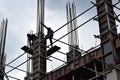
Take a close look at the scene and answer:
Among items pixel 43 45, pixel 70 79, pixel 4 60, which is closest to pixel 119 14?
pixel 70 79

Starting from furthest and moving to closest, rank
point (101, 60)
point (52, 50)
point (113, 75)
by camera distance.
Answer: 1. point (52, 50)
2. point (101, 60)
3. point (113, 75)

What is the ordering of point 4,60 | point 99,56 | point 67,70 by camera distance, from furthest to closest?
1. point 4,60
2. point 67,70
3. point 99,56

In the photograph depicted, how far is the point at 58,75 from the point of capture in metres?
23.2

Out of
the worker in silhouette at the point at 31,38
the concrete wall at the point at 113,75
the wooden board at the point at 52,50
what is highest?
the worker in silhouette at the point at 31,38

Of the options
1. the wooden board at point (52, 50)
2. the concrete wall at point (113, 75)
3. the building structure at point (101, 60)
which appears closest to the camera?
the concrete wall at point (113, 75)

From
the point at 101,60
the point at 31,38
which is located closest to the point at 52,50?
the point at 31,38

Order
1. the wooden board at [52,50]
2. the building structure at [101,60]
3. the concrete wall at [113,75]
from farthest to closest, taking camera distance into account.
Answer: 1. the wooden board at [52,50]
2. the building structure at [101,60]
3. the concrete wall at [113,75]

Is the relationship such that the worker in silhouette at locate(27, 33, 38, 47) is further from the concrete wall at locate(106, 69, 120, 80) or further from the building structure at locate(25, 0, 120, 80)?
the concrete wall at locate(106, 69, 120, 80)

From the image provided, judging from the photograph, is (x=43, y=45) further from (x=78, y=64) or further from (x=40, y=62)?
(x=78, y=64)

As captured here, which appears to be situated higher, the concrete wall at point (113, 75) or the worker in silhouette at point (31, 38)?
the worker in silhouette at point (31, 38)

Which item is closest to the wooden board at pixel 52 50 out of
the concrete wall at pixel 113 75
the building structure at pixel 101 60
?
the building structure at pixel 101 60

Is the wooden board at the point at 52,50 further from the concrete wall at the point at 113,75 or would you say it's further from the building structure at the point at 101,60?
the concrete wall at the point at 113,75

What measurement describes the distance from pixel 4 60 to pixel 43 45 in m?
5.18

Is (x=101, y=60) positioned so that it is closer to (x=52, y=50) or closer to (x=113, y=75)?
(x=113, y=75)
